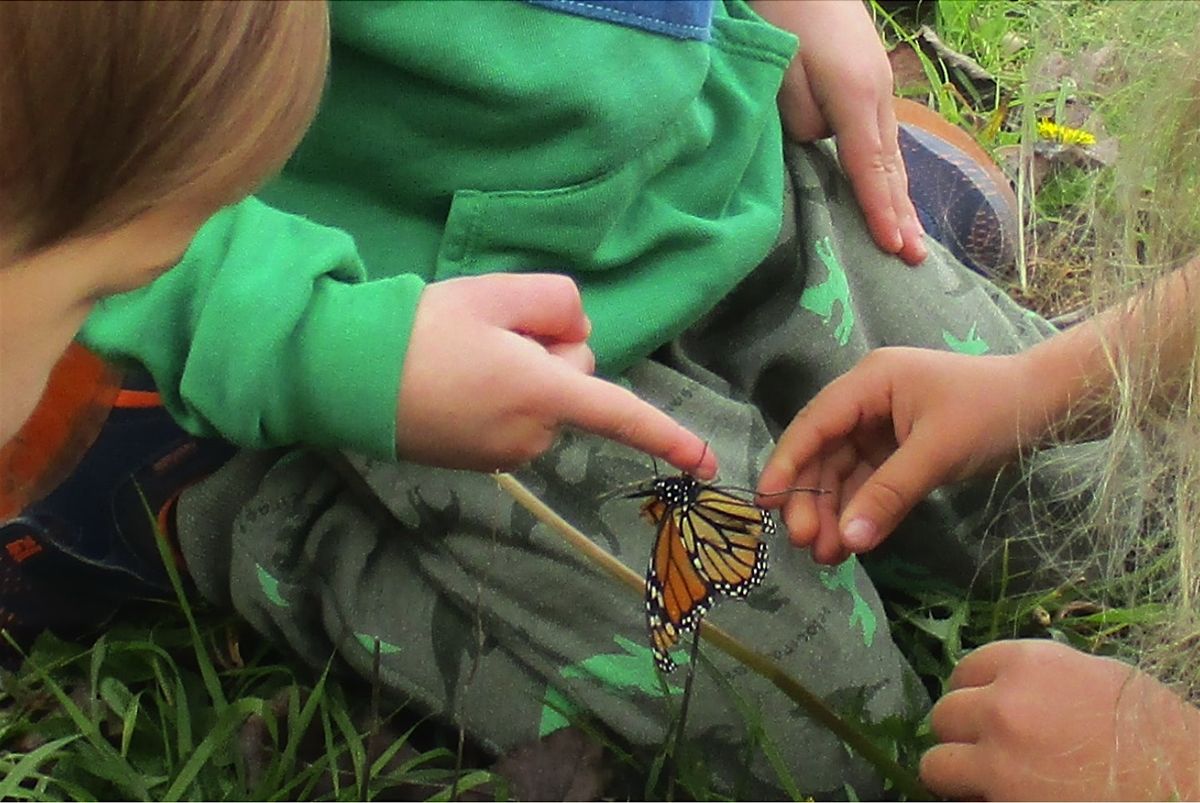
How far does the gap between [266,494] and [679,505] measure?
423 millimetres

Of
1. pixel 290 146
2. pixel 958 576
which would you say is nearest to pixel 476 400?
pixel 290 146

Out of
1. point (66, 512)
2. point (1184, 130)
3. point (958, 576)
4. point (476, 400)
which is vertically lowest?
point (958, 576)

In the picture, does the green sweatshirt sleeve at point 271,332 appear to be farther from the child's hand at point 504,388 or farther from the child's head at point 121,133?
the child's head at point 121,133

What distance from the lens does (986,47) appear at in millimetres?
1883

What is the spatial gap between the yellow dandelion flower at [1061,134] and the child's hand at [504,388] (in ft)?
3.20

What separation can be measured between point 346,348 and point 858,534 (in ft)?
1.35

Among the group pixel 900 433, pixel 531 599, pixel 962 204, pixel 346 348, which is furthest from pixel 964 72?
pixel 346 348

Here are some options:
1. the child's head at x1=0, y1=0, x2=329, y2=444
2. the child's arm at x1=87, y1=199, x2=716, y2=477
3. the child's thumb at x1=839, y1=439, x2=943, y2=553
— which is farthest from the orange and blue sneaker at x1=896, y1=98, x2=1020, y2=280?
the child's head at x1=0, y1=0, x2=329, y2=444

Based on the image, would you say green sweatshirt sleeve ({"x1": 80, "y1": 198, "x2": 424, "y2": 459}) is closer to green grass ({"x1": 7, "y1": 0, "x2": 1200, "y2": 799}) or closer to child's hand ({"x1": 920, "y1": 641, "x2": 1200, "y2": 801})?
green grass ({"x1": 7, "y1": 0, "x2": 1200, "y2": 799})

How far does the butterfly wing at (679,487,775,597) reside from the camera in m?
0.80

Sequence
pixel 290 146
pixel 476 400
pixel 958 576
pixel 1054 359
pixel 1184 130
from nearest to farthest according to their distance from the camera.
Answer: pixel 290 146 → pixel 1184 130 → pixel 476 400 → pixel 1054 359 → pixel 958 576

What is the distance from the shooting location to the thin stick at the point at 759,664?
87 cm

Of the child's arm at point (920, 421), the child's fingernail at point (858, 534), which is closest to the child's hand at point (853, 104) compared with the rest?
the child's arm at point (920, 421)

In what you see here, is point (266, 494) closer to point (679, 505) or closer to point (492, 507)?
point (492, 507)
